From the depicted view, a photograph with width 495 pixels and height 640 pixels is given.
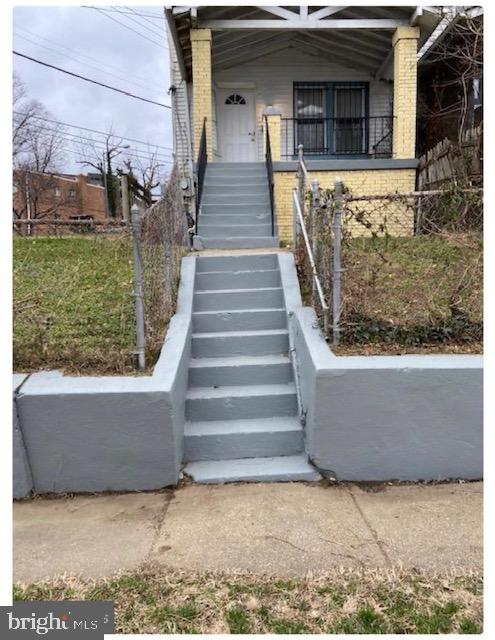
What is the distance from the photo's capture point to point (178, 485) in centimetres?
371

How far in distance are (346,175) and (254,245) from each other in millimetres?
3811

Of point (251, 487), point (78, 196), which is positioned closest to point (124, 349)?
point (251, 487)

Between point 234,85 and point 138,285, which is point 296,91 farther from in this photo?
point 138,285

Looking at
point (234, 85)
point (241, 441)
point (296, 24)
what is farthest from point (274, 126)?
point (241, 441)

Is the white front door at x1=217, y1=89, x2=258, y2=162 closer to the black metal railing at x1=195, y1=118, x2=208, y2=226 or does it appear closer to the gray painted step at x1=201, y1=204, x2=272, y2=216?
the black metal railing at x1=195, y1=118, x2=208, y2=226

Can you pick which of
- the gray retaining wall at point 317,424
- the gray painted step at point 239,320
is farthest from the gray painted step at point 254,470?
the gray painted step at point 239,320

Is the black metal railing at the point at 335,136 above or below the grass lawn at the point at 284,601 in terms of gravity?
above

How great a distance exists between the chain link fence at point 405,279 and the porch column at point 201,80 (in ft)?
21.7

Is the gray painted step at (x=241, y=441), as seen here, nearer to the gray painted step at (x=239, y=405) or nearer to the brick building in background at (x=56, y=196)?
the gray painted step at (x=239, y=405)

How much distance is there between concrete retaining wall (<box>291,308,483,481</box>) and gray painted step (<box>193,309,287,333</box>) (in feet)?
4.18

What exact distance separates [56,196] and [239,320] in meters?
39.7

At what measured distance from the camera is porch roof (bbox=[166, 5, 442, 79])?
406 inches

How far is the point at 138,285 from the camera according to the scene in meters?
3.96

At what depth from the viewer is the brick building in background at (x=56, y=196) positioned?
1183 inches
